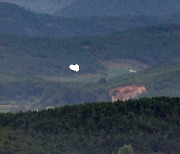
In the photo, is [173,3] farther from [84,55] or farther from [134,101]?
[134,101]

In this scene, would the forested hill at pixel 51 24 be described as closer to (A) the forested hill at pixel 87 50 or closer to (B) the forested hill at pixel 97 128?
(A) the forested hill at pixel 87 50

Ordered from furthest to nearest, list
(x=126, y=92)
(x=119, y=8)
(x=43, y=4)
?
(x=119, y=8)
(x=43, y=4)
(x=126, y=92)

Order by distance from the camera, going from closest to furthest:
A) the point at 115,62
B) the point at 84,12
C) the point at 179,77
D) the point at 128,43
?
the point at 179,77 < the point at 115,62 < the point at 128,43 < the point at 84,12

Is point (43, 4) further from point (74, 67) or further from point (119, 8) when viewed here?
point (74, 67)

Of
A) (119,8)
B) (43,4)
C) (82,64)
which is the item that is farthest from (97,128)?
(119,8)

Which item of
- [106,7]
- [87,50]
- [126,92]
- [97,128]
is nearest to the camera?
[97,128]

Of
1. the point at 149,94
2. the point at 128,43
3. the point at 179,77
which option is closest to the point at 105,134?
the point at 149,94
